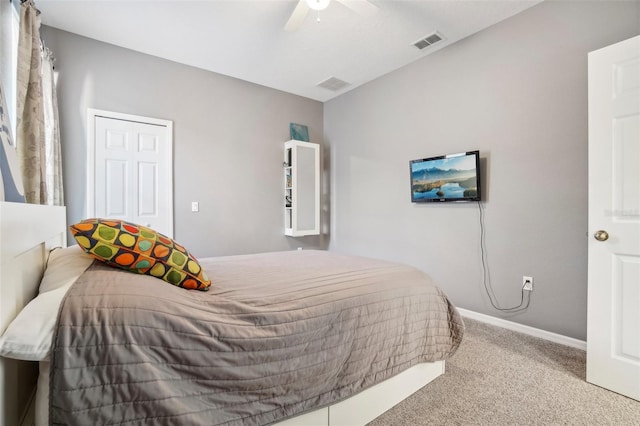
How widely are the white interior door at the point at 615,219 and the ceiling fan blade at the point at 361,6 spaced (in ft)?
4.99

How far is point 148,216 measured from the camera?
326 centimetres

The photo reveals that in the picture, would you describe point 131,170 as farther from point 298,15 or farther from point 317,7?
point 317,7

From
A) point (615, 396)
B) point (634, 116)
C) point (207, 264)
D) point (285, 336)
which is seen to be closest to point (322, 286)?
point (285, 336)

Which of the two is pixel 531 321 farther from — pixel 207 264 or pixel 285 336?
pixel 207 264

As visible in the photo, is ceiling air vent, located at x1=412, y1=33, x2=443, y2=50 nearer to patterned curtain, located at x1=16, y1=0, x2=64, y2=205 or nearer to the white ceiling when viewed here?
the white ceiling

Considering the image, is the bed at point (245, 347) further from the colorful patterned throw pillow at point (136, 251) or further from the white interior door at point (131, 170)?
the white interior door at point (131, 170)

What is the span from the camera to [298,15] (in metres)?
2.24

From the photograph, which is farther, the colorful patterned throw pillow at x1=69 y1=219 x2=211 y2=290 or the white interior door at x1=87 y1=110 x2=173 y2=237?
the white interior door at x1=87 y1=110 x2=173 y2=237

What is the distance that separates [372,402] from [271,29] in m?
3.11

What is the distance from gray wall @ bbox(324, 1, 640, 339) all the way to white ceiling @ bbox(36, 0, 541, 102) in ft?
1.04

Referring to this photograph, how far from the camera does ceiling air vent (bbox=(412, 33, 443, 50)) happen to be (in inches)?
114

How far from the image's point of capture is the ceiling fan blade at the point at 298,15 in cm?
213

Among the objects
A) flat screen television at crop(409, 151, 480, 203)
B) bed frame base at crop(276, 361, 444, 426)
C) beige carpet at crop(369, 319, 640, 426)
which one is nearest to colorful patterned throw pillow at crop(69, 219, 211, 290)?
bed frame base at crop(276, 361, 444, 426)

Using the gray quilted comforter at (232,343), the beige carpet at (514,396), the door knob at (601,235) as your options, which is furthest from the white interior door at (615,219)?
the gray quilted comforter at (232,343)
